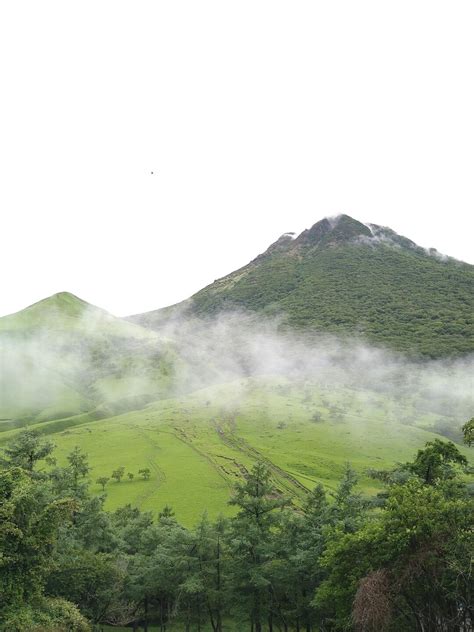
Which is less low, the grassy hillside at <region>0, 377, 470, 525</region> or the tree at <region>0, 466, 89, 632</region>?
the tree at <region>0, 466, 89, 632</region>

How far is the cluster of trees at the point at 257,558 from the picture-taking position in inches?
869

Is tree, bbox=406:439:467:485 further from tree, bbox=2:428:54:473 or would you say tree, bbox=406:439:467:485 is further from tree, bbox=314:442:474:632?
tree, bbox=2:428:54:473

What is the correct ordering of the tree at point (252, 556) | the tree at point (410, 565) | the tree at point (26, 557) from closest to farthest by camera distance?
the tree at point (410, 565) < the tree at point (26, 557) < the tree at point (252, 556)

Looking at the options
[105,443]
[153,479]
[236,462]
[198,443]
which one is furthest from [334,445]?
[105,443]

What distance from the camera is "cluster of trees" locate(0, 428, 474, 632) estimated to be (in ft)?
72.4

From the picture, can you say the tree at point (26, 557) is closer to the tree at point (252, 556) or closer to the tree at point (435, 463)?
the tree at point (252, 556)

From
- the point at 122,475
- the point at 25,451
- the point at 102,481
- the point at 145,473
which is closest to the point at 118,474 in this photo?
the point at 122,475

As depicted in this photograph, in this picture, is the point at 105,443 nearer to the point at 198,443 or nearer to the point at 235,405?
the point at 198,443

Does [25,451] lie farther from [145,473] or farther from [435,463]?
[145,473]

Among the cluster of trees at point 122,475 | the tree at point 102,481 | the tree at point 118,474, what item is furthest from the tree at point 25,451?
the tree at point 118,474

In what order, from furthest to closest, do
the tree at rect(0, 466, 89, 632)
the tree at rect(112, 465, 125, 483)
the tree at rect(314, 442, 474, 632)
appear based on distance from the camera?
1. the tree at rect(112, 465, 125, 483)
2. the tree at rect(0, 466, 89, 632)
3. the tree at rect(314, 442, 474, 632)

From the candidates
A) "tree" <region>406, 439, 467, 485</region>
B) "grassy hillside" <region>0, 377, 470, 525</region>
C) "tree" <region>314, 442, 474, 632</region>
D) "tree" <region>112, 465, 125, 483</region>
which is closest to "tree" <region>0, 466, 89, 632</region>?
"tree" <region>314, 442, 474, 632</region>

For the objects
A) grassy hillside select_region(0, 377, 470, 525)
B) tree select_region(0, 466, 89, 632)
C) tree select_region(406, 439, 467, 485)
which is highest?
tree select_region(0, 466, 89, 632)

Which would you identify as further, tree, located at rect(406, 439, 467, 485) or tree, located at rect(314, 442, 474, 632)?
tree, located at rect(406, 439, 467, 485)
